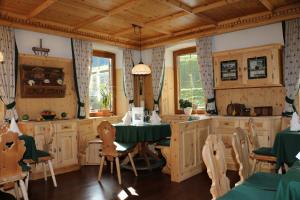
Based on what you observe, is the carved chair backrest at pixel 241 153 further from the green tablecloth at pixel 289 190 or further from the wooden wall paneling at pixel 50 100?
the wooden wall paneling at pixel 50 100

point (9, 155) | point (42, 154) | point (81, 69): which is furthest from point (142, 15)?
point (9, 155)

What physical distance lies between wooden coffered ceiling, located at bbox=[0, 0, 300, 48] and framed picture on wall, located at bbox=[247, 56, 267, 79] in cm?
69

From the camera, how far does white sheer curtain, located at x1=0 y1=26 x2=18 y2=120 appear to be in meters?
4.59

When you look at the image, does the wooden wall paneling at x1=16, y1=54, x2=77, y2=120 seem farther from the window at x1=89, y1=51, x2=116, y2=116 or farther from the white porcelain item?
the white porcelain item

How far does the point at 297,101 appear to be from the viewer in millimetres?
4695

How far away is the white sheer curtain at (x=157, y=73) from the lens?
6590 mm

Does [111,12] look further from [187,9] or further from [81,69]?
[81,69]

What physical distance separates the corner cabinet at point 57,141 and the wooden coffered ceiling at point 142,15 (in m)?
1.79

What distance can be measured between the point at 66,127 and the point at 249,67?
3.54 meters

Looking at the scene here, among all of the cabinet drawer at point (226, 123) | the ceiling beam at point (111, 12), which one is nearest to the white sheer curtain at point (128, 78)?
the ceiling beam at point (111, 12)

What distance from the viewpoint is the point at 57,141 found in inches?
192

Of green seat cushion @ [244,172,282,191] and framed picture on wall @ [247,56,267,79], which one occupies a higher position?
framed picture on wall @ [247,56,267,79]

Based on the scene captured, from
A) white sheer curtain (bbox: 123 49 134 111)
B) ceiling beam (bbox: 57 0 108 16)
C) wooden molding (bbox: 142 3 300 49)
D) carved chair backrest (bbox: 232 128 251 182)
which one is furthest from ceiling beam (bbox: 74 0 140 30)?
carved chair backrest (bbox: 232 128 251 182)

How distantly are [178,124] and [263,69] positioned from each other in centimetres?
191
